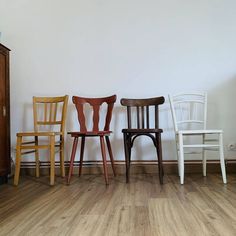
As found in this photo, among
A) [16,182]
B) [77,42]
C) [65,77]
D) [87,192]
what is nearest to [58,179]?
[16,182]

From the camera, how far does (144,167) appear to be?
2.75 m

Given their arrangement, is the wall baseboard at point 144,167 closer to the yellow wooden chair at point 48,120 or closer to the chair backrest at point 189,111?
the yellow wooden chair at point 48,120

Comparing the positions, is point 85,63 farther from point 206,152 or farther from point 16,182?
point 206,152

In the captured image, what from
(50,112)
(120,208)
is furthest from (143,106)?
(120,208)

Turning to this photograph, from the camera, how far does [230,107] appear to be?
2766 mm

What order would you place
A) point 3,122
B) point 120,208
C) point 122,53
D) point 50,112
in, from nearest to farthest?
point 120,208, point 3,122, point 50,112, point 122,53

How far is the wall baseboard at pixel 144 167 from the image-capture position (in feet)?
8.91

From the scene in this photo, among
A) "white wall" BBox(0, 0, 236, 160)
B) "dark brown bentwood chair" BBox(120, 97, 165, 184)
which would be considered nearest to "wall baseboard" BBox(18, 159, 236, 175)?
"white wall" BBox(0, 0, 236, 160)

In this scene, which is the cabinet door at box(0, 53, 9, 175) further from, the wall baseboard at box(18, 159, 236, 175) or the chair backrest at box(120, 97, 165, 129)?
the chair backrest at box(120, 97, 165, 129)

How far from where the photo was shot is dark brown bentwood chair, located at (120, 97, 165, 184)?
2242mm

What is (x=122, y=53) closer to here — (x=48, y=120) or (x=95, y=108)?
(x=95, y=108)

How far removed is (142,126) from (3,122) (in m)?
1.23

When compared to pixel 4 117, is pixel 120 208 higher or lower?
lower

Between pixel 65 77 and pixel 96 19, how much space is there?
690 millimetres
